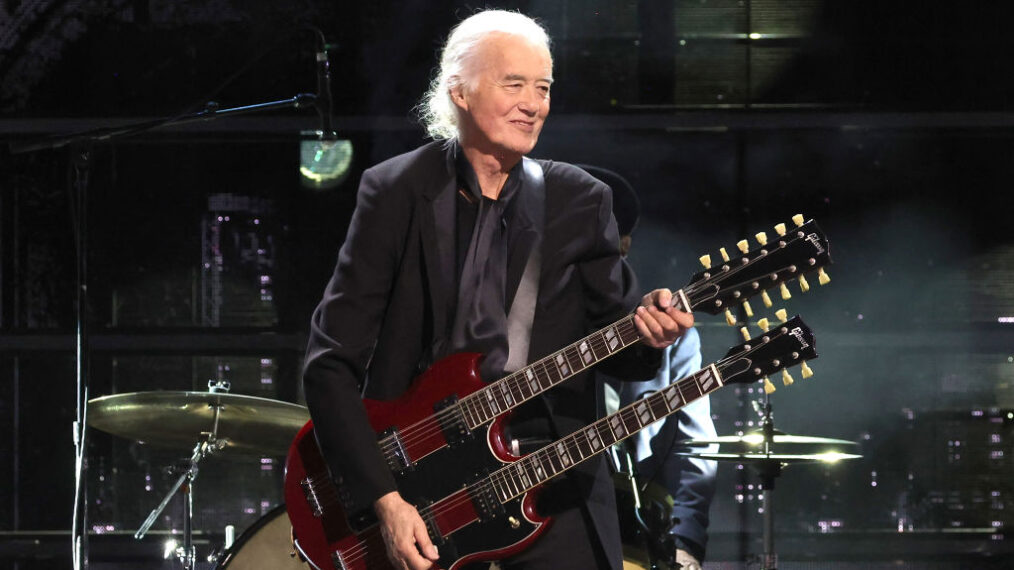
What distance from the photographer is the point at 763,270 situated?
7.98ft

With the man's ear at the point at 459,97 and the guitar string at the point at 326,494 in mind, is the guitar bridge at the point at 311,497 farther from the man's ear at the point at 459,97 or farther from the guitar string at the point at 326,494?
the man's ear at the point at 459,97

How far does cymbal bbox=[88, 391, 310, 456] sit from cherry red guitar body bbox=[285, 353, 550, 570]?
5.16 ft

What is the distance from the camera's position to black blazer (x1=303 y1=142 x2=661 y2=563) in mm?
2449

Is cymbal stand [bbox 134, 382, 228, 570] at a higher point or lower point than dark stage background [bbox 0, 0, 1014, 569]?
lower

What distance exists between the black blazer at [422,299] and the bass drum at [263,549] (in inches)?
61.9

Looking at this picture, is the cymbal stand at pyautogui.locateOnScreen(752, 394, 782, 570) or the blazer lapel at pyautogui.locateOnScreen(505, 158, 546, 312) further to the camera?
the cymbal stand at pyautogui.locateOnScreen(752, 394, 782, 570)

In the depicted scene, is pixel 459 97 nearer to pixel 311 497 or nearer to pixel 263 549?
pixel 311 497

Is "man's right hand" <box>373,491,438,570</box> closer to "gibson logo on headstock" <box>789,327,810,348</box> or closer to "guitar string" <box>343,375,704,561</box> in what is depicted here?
"guitar string" <box>343,375,704,561</box>

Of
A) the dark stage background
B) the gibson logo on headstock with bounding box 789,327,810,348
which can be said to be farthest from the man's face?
the dark stage background

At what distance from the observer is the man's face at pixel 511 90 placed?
2490 mm

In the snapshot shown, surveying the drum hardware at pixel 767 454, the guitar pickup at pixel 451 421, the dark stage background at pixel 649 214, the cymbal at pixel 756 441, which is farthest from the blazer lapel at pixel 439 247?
the dark stage background at pixel 649 214

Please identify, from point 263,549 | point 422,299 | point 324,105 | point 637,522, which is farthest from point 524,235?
point 263,549

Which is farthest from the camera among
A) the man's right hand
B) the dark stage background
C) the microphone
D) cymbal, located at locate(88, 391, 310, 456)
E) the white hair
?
the dark stage background

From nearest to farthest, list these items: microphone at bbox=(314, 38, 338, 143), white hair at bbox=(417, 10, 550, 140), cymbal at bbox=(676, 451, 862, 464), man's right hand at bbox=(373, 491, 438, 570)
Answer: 1. man's right hand at bbox=(373, 491, 438, 570)
2. white hair at bbox=(417, 10, 550, 140)
3. microphone at bbox=(314, 38, 338, 143)
4. cymbal at bbox=(676, 451, 862, 464)
